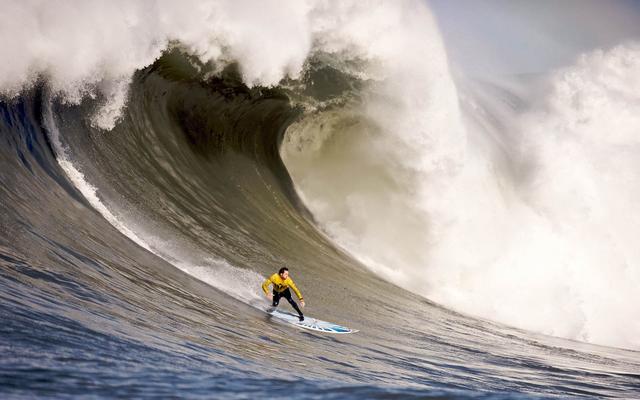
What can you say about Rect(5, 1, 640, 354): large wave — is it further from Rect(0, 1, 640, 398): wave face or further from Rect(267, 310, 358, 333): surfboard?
Rect(267, 310, 358, 333): surfboard

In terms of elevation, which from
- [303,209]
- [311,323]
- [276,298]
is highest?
[303,209]

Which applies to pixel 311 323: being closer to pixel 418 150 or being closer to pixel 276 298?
pixel 276 298

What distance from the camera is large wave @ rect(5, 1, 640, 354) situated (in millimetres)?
10742

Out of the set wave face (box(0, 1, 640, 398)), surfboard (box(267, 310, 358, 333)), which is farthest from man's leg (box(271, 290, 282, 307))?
wave face (box(0, 1, 640, 398))

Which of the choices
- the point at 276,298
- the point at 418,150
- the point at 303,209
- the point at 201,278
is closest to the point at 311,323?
the point at 276,298

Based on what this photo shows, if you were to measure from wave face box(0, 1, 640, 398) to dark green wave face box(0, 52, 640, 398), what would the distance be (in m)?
0.03

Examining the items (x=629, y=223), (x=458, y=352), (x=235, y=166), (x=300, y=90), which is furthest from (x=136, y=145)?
(x=629, y=223)

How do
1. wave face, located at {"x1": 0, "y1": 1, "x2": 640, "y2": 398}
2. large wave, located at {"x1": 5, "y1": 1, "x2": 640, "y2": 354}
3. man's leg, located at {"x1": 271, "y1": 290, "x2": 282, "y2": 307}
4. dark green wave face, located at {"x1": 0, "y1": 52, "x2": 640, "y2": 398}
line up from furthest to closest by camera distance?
large wave, located at {"x1": 5, "y1": 1, "x2": 640, "y2": 354}
man's leg, located at {"x1": 271, "y1": 290, "x2": 282, "y2": 307}
wave face, located at {"x1": 0, "y1": 1, "x2": 640, "y2": 398}
dark green wave face, located at {"x1": 0, "y1": 52, "x2": 640, "y2": 398}

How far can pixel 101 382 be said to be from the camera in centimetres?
358

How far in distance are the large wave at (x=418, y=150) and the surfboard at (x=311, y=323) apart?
13.8 feet

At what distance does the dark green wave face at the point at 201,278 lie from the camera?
14.0 ft

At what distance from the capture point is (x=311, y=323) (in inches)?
297

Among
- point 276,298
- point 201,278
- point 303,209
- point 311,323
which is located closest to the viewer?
point 311,323

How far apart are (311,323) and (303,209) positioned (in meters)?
5.91
